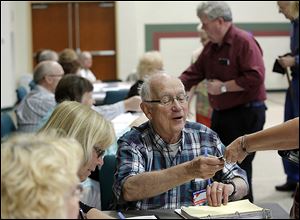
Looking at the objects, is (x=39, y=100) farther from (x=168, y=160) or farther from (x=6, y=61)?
(x=6, y=61)

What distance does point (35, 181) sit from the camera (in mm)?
1267

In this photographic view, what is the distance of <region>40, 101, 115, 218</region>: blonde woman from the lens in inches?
81.8

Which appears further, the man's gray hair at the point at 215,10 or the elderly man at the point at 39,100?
the elderly man at the point at 39,100

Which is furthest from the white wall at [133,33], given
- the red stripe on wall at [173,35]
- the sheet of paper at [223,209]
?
the sheet of paper at [223,209]

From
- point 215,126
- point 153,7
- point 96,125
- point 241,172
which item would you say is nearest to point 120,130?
point 215,126

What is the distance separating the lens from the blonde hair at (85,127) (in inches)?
81.8

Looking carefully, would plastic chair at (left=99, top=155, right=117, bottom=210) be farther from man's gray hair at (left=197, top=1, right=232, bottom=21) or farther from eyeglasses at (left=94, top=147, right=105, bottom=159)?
man's gray hair at (left=197, top=1, right=232, bottom=21)

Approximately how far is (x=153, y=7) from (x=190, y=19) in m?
0.96

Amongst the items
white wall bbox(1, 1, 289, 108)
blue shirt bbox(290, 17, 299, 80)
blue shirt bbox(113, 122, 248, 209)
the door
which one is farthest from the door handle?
blue shirt bbox(113, 122, 248, 209)

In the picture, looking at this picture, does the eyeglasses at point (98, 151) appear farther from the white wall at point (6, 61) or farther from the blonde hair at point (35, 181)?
the white wall at point (6, 61)

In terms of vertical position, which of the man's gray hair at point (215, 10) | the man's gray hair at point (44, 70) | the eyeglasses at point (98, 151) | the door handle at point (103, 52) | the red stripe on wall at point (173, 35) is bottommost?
the door handle at point (103, 52)

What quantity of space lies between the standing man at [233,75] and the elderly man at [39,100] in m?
1.54

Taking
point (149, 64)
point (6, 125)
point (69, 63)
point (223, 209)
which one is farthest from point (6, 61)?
point (223, 209)

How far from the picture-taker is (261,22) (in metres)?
13.4
